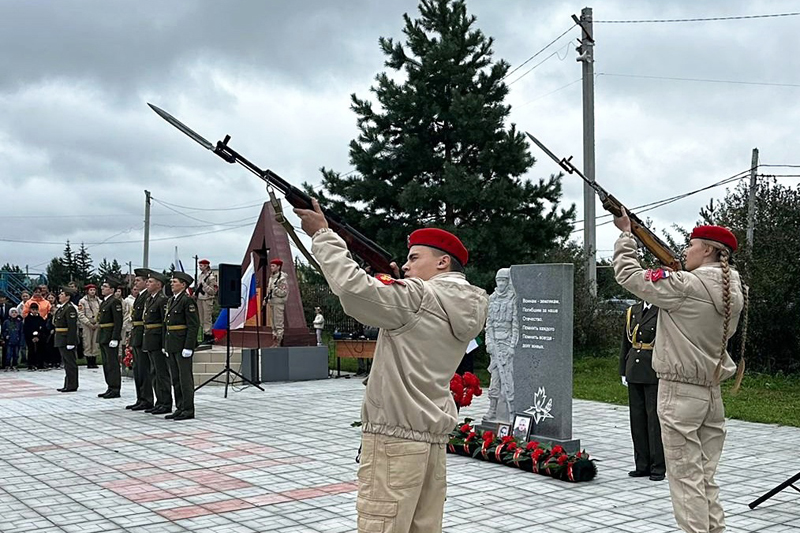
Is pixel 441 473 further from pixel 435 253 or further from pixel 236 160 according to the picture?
pixel 236 160

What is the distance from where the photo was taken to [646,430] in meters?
7.95

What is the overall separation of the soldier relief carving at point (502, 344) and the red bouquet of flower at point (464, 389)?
269mm

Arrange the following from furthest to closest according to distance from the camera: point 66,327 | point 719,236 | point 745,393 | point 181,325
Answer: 1. point 66,327
2. point 745,393
3. point 181,325
4. point 719,236

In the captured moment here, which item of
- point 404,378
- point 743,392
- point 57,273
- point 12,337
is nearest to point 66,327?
point 12,337

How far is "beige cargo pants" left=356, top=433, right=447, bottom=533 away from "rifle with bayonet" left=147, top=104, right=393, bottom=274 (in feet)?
4.16

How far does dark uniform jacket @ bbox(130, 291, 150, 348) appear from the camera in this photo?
1284 centimetres

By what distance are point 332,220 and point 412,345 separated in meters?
1.15

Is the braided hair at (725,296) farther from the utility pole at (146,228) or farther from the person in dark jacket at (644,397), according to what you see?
the utility pole at (146,228)

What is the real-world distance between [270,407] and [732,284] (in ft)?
30.2

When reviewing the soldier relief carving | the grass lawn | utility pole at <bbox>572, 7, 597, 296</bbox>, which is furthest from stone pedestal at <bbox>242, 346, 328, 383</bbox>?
the soldier relief carving

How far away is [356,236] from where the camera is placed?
15.1ft

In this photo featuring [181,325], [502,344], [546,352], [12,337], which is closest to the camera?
[546,352]

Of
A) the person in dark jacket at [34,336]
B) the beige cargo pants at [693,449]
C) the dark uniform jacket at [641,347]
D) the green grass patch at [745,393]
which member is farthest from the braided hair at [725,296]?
the person in dark jacket at [34,336]

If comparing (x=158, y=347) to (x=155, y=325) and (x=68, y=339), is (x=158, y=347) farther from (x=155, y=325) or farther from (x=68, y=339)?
(x=68, y=339)
